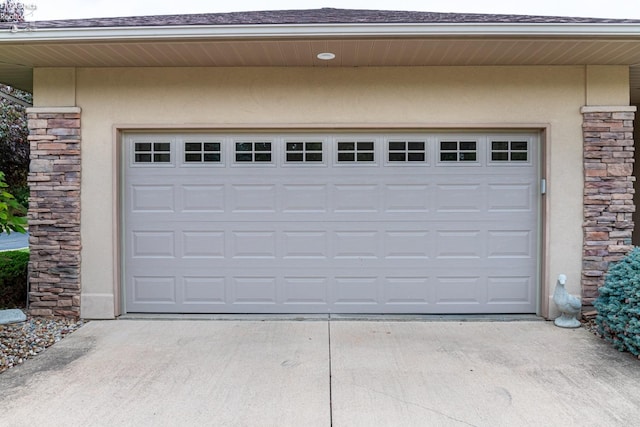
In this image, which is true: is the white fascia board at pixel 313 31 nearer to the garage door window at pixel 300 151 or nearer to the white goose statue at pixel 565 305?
the garage door window at pixel 300 151

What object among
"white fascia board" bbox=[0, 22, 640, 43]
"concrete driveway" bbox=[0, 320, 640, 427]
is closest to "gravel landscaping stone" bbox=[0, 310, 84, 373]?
"concrete driveway" bbox=[0, 320, 640, 427]

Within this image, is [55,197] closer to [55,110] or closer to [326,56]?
[55,110]

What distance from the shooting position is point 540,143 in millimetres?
5309

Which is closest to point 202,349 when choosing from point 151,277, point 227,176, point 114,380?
point 114,380

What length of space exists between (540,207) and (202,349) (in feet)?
13.2

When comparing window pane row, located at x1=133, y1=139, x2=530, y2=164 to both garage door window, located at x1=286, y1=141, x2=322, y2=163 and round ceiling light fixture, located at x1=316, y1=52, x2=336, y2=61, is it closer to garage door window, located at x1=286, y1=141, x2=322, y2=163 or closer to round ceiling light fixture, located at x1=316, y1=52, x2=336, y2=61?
garage door window, located at x1=286, y1=141, x2=322, y2=163

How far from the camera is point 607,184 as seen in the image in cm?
514

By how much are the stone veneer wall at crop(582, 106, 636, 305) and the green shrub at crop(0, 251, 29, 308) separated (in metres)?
7.06

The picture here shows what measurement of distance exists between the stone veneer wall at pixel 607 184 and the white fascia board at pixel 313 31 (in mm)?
1123

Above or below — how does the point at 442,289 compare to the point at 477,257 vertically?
below

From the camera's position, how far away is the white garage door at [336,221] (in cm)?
536

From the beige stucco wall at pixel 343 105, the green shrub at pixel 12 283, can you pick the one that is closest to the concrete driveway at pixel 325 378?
the beige stucco wall at pixel 343 105

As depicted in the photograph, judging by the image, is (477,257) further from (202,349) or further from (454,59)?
(202,349)

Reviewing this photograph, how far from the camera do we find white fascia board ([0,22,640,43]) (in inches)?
165
